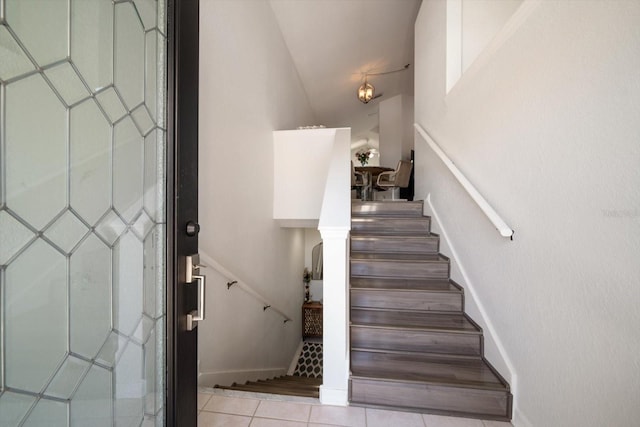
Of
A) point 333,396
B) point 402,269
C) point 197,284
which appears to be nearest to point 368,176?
point 402,269

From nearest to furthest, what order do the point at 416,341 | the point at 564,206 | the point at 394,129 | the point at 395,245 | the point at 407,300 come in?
1. the point at 564,206
2. the point at 416,341
3. the point at 407,300
4. the point at 395,245
5. the point at 394,129

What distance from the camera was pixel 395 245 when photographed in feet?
8.83

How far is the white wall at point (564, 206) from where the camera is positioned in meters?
0.88

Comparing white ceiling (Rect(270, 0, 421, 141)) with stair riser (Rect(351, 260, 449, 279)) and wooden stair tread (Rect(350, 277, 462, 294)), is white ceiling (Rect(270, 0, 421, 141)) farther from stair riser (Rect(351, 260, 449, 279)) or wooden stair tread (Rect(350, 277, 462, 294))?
wooden stair tread (Rect(350, 277, 462, 294))

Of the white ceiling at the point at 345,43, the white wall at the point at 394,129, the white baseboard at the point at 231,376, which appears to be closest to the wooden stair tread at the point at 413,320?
the white baseboard at the point at 231,376

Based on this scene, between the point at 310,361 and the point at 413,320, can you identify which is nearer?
the point at 413,320

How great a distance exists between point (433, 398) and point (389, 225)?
1721 mm

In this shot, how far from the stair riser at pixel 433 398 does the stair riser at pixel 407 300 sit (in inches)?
25.7

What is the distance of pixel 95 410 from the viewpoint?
0.64 meters

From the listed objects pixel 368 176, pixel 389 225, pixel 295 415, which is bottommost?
pixel 295 415

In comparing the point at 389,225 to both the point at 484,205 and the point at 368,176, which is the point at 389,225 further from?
the point at 368,176

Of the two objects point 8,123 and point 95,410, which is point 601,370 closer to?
point 95,410

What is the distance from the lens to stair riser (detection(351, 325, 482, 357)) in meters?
1.79

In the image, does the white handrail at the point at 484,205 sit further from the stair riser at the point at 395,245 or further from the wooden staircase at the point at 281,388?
the wooden staircase at the point at 281,388
